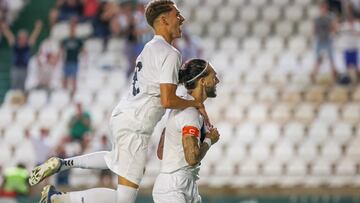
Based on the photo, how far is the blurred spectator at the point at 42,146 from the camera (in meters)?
20.2

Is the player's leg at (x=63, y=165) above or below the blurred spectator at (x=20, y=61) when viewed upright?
below

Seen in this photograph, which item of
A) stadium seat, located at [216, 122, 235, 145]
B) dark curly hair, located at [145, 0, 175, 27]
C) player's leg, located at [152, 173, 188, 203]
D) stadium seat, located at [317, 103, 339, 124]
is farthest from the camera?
stadium seat, located at [317, 103, 339, 124]

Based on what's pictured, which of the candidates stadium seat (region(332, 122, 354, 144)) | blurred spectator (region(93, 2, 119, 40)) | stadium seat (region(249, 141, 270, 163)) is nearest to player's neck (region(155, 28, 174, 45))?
stadium seat (region(249, 141, 270, 163))

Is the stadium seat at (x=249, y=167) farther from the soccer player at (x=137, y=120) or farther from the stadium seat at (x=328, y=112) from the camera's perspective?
the soccer player at (x=137, y=120)

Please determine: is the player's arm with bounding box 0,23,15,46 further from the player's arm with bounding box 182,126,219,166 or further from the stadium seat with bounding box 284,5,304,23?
the player's arm with bounding box 182,126,219,166

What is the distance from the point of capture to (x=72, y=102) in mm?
22172

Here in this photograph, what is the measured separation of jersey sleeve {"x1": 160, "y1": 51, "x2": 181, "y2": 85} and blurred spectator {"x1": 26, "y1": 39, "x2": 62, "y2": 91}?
513 inches

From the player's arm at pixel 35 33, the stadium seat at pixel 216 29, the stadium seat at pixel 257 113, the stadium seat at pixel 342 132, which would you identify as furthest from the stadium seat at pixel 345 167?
the player's arm at pixel 35 33

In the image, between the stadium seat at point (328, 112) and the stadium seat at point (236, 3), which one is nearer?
the stadium seat at point (328, 112)

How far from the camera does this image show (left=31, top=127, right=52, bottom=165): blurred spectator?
20.2 metres

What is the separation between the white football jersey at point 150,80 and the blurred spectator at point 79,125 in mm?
10818

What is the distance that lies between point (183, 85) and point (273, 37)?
45.3ft

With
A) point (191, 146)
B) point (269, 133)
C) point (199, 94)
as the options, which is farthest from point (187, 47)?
point (191, 146)

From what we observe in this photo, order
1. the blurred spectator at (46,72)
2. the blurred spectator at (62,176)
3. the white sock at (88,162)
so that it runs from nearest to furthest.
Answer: the white sock at (88,162) → the blurred spectator at (62,176) → the blurred spectator at (46,72)
